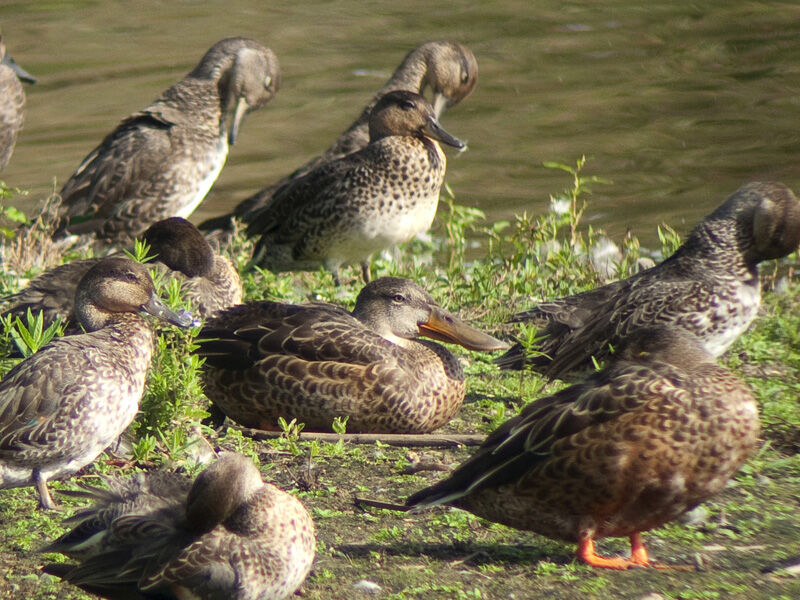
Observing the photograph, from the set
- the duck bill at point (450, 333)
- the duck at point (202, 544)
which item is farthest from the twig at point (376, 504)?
the duck bill at point (450, 333)

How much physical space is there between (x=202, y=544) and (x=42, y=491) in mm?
1093

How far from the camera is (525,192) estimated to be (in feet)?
40.5

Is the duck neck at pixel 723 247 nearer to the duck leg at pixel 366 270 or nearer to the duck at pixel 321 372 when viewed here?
the duck at pixel 321 372

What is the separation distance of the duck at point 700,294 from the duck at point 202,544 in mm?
2184

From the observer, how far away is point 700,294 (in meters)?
6.06

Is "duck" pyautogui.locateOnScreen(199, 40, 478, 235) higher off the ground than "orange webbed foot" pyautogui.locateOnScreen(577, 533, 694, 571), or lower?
higher

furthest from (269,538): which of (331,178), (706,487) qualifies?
(331,178)

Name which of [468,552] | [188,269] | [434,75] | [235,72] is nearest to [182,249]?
[188,269]

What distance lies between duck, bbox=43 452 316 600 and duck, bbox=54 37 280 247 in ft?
17.2

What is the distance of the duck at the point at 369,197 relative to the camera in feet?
26.2

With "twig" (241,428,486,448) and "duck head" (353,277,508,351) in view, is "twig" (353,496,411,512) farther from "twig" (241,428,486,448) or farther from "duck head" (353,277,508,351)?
"duck head" (353,277,508,351)

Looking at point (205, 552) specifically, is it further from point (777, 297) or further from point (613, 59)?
point (613, 59)

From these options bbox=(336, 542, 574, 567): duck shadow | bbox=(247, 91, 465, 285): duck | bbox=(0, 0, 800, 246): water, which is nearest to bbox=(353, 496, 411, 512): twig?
bbox=(336, 542, 574, 567): duck shadow

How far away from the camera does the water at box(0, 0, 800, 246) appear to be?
12.8m
